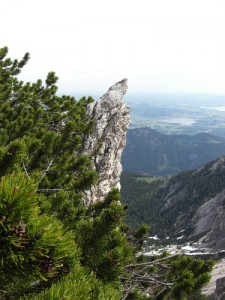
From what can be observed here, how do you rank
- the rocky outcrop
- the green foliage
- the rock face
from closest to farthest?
the green foliage
the rock face
the rocky outcrop

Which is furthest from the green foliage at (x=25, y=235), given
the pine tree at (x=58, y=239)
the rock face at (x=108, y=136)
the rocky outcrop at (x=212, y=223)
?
the rocky outcrop at (x=212, y=223)


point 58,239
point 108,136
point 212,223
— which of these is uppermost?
point 58,239

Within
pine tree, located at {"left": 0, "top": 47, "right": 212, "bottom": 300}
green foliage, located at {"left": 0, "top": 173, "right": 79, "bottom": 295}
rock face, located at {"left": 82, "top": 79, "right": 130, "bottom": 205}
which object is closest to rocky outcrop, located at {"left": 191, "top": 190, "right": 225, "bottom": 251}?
rock face, located at {"left": 82, "top": 79, "right": 130, "bottom": 205}

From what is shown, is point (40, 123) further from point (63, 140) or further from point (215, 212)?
point (215, 212)

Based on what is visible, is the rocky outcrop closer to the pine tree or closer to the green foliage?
the pine tree

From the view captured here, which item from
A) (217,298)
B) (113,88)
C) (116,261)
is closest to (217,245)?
(217,298)

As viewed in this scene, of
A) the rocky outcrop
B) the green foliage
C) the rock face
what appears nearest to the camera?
the green foliage

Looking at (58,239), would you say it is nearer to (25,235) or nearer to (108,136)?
(25,235)

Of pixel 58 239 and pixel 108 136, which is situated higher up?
pixel 58 239

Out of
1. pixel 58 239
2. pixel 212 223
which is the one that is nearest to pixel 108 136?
pixel 58 239
